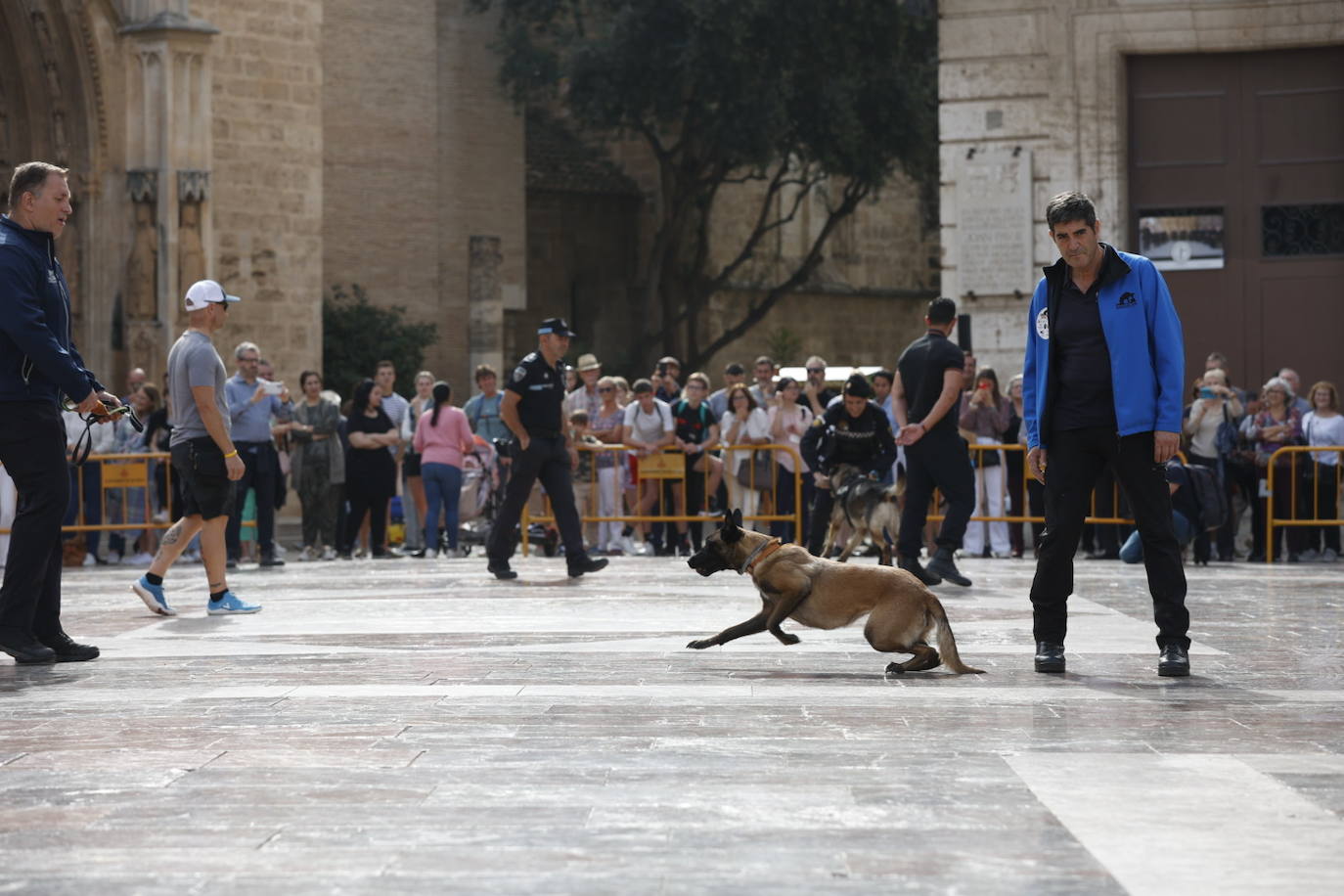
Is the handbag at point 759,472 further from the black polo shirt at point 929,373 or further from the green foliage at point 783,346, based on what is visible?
the green foliage at point 783,346

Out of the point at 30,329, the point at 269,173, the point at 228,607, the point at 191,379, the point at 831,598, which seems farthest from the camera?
the point at 269,173

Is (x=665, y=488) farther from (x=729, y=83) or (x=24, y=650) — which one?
(x=729, y=83)

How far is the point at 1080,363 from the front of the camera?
8.36m

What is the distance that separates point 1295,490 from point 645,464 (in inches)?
236

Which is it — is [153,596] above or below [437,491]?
below

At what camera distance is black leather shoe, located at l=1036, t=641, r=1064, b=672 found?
27.2 feet

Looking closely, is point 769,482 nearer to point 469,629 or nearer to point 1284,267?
point 1284,267

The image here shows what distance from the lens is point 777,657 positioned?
9.01 metres

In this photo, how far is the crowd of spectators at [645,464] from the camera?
18.0m

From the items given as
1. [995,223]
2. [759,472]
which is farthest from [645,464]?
[995,223]

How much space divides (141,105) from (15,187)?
17.2 meters

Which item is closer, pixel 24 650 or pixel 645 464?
pixel 24 650

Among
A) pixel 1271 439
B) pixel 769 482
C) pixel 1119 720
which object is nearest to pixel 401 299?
pixel 769 482

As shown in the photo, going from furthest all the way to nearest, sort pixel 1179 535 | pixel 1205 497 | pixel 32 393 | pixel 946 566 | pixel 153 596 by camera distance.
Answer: pixel 1205 497 → pixel 1179 535 → pixel 946 566 → pixel 153 596 → pixel 32 393
